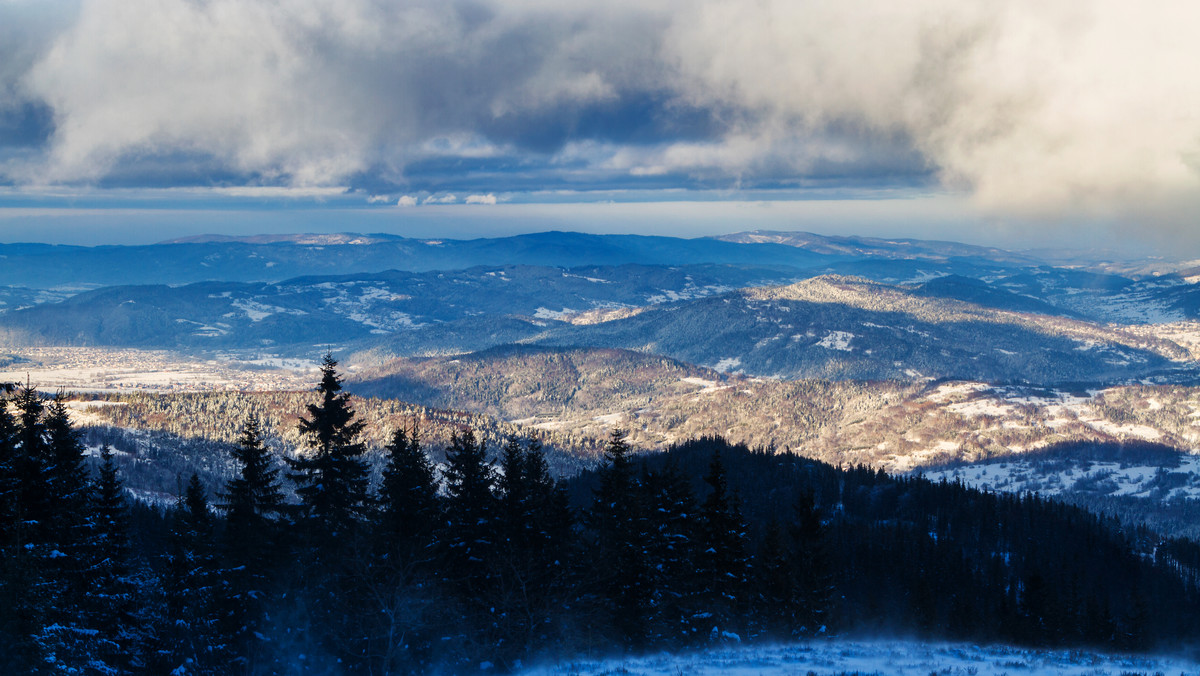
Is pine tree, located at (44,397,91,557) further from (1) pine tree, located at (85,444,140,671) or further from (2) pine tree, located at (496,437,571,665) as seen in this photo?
(2) pine tree, located at (496,437,571,665)

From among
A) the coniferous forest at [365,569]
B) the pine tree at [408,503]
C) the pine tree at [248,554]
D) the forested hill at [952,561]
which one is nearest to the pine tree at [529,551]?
the coniferous forest at [365,569]

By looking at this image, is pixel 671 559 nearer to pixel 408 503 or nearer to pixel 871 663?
pixel 408 503

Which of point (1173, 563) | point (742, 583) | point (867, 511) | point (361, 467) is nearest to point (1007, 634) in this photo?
point (742, 583)

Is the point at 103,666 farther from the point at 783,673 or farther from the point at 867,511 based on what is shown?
the point at 867,511

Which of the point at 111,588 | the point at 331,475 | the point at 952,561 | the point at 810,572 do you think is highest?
the point at 331,475

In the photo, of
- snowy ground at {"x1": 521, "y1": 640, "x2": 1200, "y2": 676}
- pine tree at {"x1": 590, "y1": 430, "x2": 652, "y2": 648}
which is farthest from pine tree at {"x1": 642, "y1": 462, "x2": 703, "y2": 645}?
snowy ground at {"x1": 521, "y1": 640, "x2": 1200, "y2": 676}

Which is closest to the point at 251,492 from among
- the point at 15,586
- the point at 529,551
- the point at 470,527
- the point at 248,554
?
the point at 248,554
